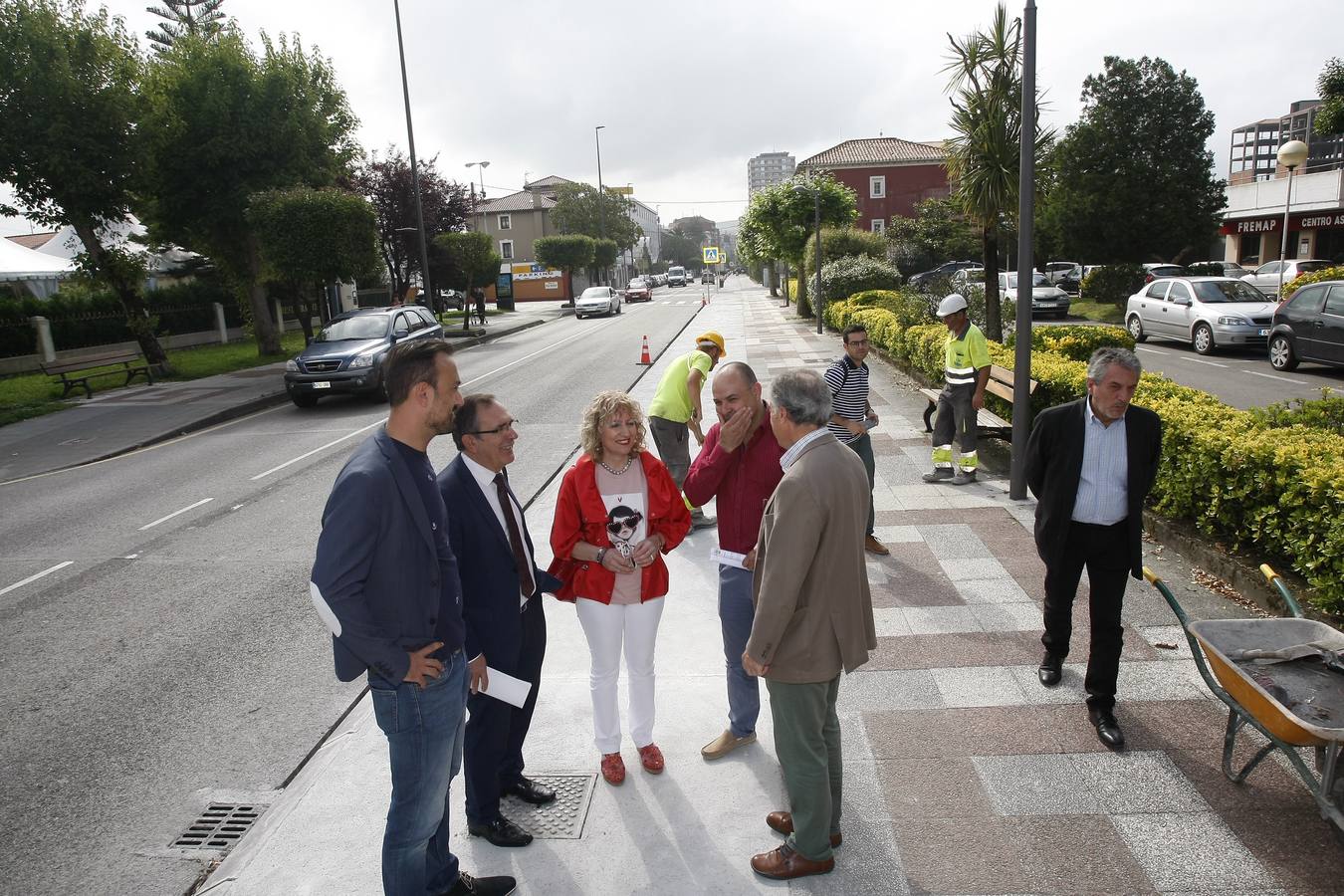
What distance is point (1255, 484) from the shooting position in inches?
221

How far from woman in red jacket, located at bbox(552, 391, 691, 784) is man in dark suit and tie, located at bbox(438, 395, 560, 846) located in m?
0.27

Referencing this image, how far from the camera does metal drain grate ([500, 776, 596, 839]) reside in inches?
146

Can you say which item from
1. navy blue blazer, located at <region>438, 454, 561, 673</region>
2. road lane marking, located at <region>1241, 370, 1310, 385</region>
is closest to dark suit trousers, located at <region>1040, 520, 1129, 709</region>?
navy blue blazer, located at <region>438, 454, 561, 673</region>

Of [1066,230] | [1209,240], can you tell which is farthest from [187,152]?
[1209,240]

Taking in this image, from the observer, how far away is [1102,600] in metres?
4.38

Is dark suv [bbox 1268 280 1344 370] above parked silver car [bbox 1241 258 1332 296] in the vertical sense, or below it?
below

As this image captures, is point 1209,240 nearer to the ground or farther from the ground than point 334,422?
farther from the ground

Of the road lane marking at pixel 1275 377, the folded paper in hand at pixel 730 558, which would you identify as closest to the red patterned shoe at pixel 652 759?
the folded paper in hand at pixel 730 558

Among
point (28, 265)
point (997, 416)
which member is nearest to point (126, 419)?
point (28, 265)

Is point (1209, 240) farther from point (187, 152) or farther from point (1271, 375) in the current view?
point (187, 152)

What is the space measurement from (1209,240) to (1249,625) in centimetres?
3677

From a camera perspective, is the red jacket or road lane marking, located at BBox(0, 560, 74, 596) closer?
the red jacket

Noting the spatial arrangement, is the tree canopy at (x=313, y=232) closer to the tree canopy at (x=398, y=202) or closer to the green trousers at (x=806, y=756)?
the tree canopy at (x=398, y=202)

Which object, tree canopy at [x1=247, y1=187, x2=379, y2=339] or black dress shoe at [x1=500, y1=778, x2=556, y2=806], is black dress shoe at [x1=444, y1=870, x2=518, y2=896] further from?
tree canopy at [x1=247, y1=187, x2=379, y2=339]
